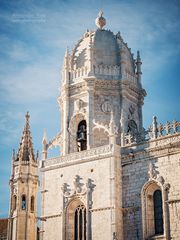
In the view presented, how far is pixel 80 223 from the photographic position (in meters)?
30.8

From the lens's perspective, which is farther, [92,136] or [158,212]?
[92,136]

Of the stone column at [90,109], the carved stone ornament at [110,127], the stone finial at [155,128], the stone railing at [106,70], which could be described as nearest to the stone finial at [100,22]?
the stone railing at [106,70]

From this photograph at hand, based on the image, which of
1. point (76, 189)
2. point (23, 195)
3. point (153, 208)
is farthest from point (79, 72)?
point (23, 195)

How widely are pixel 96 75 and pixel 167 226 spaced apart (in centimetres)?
1240

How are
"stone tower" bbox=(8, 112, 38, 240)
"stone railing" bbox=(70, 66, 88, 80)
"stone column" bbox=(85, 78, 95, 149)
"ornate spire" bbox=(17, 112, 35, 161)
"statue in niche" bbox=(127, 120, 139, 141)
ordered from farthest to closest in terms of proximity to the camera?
"ornate spire" bbox=(17, 112, 35, 161), "stone tower" bbox=(8, 112, 38, 240), "stone railing" bbox=(70, 66, 88, 80), "statue in niche" bbox=(127, 120, 139, 141), "stone column" bbox=(85, 78, 95, 149)

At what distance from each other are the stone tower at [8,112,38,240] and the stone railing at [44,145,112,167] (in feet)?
28.0

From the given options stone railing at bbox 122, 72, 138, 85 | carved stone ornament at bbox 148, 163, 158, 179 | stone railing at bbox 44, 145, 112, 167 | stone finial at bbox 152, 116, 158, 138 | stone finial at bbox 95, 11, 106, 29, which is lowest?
carved stone ornament at bbox 148, 163, 158, 179

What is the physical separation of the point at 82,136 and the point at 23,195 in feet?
35.0

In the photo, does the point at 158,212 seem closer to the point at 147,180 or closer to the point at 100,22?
the point at 147,180

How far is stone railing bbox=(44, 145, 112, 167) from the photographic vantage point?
30672 millimetres

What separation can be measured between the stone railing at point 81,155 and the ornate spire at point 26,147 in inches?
381

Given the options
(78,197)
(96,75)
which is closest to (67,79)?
(96,75)

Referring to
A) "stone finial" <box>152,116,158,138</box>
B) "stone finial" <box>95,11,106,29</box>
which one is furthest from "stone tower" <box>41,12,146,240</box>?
"stone finial" <box>152,116,158,138</box>

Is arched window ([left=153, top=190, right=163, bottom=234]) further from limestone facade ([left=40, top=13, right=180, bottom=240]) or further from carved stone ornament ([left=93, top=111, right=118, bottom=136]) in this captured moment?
carved stone ornament ([left=93, top=111, right=118, bottom=136])
